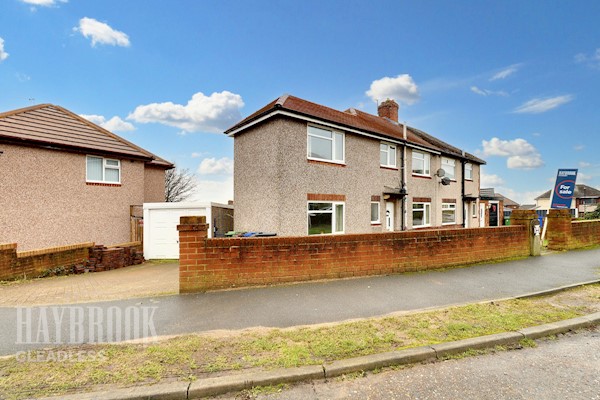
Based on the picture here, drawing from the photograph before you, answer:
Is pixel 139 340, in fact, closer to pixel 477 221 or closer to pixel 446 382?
pixel 446 382

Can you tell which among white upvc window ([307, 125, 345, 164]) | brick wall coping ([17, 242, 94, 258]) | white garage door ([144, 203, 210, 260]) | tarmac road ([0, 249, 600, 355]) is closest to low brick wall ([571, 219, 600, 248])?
tarmac road ([0, 249, 600, 355])

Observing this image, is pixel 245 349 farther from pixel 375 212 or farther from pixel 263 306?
pixel 375 212

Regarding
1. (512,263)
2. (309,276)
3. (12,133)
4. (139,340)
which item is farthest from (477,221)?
(12,133)

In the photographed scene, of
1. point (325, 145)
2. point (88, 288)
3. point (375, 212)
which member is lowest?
point (88, 288)

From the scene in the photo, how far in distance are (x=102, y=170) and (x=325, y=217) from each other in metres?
9.30

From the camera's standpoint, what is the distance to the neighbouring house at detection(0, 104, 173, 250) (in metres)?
9.49

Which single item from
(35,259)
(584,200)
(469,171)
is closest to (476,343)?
(35,259)

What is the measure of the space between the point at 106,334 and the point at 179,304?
1144 millimetres

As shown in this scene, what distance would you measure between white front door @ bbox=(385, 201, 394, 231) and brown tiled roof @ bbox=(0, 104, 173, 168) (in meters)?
11.1

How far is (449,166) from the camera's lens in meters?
17.2

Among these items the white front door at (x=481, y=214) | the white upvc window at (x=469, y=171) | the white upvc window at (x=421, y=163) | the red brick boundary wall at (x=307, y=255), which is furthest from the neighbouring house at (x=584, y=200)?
the red brick boundary wall at (x=307, y=255)

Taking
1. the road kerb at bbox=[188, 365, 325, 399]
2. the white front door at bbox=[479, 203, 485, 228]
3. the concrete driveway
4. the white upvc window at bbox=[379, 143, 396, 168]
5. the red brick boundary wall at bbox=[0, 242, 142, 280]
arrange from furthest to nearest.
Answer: the white front door at bbox=[479, 203, 485, 228], the white upvc window at bbox=[379, 143, 396, 168], the red brick boundary wall at bbox=[0, 242, 142, 280], the concrete driveway, the road kerb at bbox=[188, 365, 325, 399]

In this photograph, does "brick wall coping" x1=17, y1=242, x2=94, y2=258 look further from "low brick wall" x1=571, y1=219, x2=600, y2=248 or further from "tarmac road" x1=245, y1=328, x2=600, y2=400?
"low brick wall" x1=571, y1=219, x2=600, y2=248

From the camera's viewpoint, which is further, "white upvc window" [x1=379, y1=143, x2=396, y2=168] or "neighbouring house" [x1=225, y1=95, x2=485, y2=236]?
"white upvc window" [x1=379, y1=143, x2=396, y2=168]
